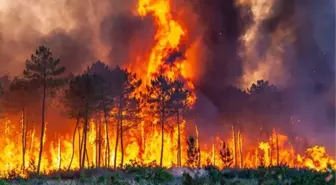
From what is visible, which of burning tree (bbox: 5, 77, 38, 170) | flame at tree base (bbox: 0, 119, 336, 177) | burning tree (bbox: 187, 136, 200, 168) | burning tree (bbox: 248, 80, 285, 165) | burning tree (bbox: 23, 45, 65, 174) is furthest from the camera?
burning tree (bbox: 248, 80, 285, 165)

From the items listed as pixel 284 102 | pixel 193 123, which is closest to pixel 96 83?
pixel 193 123

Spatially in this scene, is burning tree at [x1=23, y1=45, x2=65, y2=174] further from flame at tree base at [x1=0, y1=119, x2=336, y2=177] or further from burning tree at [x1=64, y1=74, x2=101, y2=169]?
flame at tree base at [x1=0, y1=119, x2=336, y2=177]

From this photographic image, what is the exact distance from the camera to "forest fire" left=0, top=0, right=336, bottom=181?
196 ft

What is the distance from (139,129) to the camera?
309 feet

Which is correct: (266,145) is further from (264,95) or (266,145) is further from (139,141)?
(139,141)

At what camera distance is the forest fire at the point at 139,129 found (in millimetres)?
59594

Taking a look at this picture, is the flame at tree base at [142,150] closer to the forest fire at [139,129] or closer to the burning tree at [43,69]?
the forest fire at [139,129]

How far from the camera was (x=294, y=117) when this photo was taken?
365ft

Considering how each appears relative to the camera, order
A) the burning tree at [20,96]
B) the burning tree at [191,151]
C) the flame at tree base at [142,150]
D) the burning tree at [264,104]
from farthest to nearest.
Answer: the burning tree at [264,104] < the flame at tree base at [142,150] < the burning tree at [20,96] < the burning tree at [191,151]

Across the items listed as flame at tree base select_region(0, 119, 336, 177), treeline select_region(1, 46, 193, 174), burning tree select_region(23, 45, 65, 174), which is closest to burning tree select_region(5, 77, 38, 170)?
treeline select_region(1, 46, 193, 174)

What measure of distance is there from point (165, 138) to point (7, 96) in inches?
1474

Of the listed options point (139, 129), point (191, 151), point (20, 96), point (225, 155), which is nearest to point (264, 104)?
point (139, 129)

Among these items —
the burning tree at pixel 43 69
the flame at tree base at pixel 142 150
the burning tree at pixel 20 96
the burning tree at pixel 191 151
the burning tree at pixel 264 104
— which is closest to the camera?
the burning tree at pixel 191 151

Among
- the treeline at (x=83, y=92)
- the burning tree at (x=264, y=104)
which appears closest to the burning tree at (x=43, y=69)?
the treeline at (x=83, y=92)
